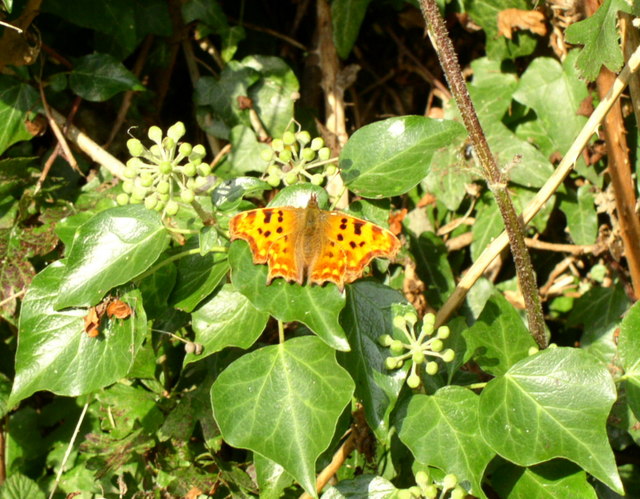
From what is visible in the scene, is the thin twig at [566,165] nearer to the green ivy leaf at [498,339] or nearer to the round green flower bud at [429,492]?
the green ivy leaf at [498,339]

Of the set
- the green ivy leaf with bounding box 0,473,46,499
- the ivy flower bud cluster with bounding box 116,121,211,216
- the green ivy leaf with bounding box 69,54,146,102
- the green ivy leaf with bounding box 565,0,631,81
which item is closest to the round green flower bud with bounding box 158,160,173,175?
the ivy flower bud cluster with bounding box 116,121,211,216

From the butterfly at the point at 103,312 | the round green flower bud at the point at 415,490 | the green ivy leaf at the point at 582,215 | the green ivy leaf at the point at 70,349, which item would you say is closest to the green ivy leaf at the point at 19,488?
the green ivy leaf at the point at 70,349

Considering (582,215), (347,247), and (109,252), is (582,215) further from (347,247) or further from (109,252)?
(109,252)

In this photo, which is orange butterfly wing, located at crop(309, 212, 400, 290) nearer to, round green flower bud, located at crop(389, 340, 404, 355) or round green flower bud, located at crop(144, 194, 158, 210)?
round green flower bud, located at crop(389, 340, 404, 355)

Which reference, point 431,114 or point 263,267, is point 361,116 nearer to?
point 431,114

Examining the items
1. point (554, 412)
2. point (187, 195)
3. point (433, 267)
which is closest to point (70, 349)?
point (187, 195)

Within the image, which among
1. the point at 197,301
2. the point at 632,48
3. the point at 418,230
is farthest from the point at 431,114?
the point at 197,301
